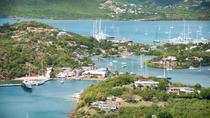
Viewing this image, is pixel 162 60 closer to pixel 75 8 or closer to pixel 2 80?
pixel 2 80

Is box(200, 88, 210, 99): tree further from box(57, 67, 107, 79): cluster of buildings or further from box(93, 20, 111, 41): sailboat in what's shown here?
box(93, 20, 111, 41): sailboat

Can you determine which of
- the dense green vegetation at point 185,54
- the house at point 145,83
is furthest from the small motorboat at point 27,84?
the dense green vegetation at point 185,54

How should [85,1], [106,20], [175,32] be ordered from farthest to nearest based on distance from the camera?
[85,1] < [106,20] < [175,32]

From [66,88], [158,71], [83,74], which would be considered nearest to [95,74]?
[83,74]

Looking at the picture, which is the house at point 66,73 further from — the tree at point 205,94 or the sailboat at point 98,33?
the sailboat at point 98,33

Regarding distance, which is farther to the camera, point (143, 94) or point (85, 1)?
point (85, 1)

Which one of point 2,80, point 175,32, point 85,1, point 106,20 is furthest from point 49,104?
point 85,1

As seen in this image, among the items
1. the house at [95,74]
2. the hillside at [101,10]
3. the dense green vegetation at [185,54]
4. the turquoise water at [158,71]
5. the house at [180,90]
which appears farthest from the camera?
the hillside at [101,10]
